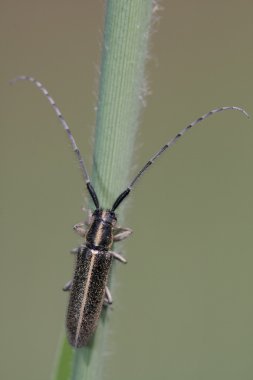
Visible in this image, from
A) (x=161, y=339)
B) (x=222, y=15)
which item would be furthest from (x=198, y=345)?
(x=222, y=15)

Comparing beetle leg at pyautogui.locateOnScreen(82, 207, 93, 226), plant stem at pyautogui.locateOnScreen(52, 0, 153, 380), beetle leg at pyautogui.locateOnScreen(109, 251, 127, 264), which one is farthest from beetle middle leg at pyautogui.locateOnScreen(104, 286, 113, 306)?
plant stem at pyautogui.locateOnScreen(52, 0, 153, 380)

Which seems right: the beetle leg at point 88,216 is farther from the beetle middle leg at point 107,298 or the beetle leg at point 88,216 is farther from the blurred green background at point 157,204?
the blurred green background at point 157,204

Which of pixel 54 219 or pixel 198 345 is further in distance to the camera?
pixel 54 219

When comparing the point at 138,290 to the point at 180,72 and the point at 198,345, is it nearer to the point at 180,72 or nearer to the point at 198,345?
the point at 198,345

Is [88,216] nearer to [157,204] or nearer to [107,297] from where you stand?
[107,297]

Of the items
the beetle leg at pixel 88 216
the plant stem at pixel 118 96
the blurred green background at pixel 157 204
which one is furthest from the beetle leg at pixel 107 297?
the blurred green background at pixel 157 204

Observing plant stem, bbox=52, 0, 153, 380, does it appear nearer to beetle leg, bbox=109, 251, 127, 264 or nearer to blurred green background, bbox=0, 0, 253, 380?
beetle leg, bbox=109, 251, 127, 264
